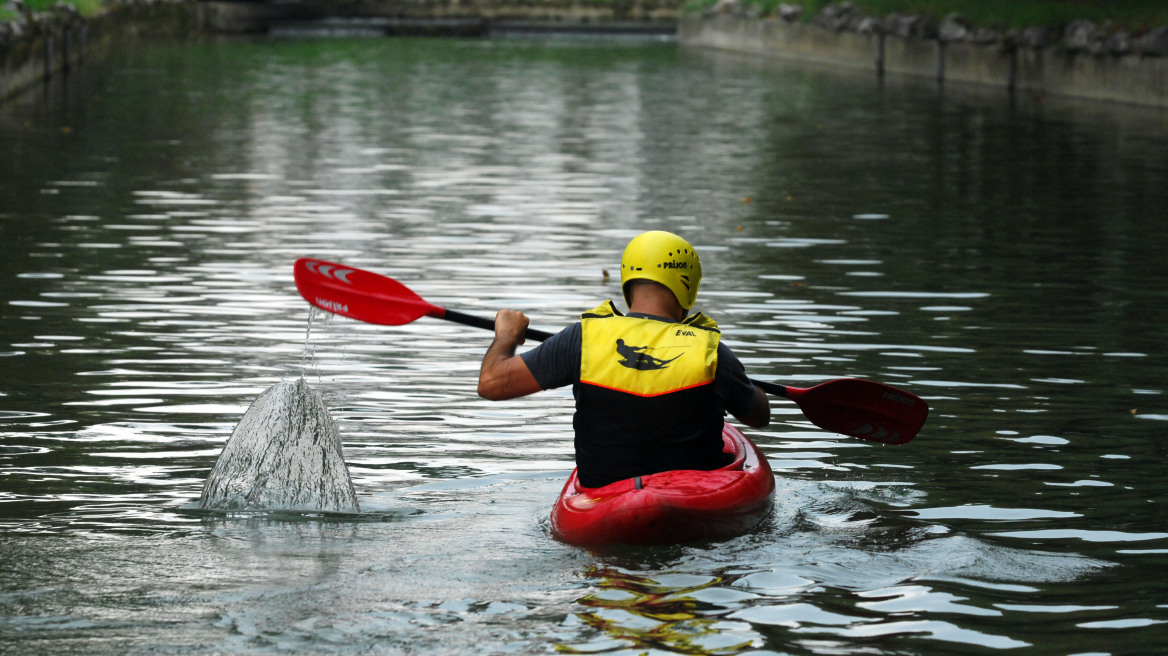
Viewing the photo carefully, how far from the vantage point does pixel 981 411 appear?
9.27 metres

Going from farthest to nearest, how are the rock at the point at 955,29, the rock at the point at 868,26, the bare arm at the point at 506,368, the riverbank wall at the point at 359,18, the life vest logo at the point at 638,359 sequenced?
1. the riverbank wall at the point at 359,18
2. the rock at the point at 868,26
3. the rock at the point at 955,29
4. the bare arm at the point at 506,368
5. the life vest logo at the point at 638,359

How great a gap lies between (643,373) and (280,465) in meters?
1.73

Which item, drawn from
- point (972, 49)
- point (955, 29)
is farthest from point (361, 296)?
point (955, 29)

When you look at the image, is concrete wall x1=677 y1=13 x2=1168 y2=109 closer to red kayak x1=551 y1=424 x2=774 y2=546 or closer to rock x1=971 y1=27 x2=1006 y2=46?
rock x1=971 y1=27 x2=1006 y2=46

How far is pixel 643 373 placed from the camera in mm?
6629

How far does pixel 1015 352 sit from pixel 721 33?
170 ft

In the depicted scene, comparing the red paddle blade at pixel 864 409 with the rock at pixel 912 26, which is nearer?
the red paddle blade at pixel 864 409

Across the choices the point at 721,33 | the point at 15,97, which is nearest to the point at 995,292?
the point at 15,97

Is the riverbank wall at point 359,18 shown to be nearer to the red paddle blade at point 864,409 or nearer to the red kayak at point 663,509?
the red paddle blade at point 864,409

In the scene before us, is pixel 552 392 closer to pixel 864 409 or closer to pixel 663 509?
pixel 864 409

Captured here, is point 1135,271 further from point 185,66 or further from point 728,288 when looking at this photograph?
point 185,66

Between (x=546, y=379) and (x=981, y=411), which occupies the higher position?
(x=546, y=379)

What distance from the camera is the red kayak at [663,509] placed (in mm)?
6438

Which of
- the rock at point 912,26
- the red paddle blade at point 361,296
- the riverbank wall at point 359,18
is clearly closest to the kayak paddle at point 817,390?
the red paddle blade at point 361,296
